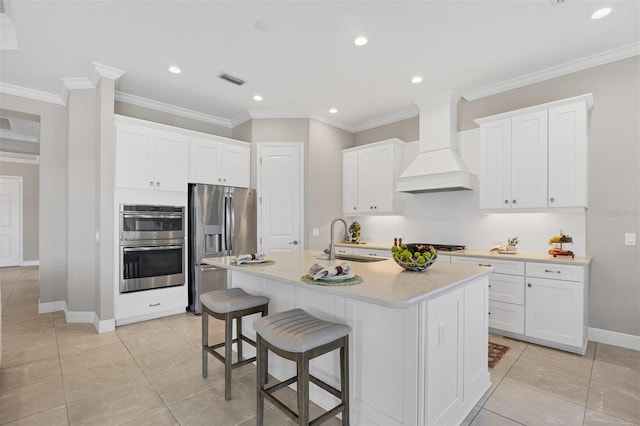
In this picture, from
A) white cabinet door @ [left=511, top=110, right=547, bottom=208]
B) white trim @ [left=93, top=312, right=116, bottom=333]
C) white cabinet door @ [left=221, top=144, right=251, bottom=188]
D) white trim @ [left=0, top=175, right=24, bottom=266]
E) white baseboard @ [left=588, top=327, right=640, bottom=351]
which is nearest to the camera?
white baseboard @ [left=588, top=327, right=640, bottom=351]

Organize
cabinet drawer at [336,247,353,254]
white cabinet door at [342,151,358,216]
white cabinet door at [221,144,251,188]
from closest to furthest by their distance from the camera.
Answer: white cabinet door at [221,144,251,188] < cabinet drawer at [336,247,353,254] < white cabinet door at [342,151,358,216]

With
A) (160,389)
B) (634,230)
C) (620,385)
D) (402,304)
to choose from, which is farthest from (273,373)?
(634,230)

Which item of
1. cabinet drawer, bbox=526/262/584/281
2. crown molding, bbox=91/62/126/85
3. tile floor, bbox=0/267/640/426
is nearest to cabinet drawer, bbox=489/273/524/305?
cabinet drawer, bbox=526/262/584/281

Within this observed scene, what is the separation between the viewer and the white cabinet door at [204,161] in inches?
166

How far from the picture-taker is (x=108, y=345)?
10.0ft

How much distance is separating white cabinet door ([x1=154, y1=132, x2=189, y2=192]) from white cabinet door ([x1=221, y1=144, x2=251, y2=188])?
568mm

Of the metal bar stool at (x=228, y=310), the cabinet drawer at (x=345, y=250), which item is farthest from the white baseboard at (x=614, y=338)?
the metal bar stool at (x=228, y=310)

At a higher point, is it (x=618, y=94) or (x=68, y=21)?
(x=68, y=21)

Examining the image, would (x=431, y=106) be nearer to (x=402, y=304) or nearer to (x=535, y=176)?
(x=535, y=176)

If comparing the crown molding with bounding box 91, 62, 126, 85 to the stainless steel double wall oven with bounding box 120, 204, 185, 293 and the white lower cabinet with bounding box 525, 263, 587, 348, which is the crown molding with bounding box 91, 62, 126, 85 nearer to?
the stainless steel double wall oven with bounding box 120, 204, 185, 293

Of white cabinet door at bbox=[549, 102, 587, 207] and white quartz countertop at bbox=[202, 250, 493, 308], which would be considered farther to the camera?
white cabinet door at bbox=[549, 102, 587, 207]

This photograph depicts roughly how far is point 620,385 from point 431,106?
11.2 ft

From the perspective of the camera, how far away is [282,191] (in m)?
4.79

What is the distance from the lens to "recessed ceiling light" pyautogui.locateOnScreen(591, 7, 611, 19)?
247cm
